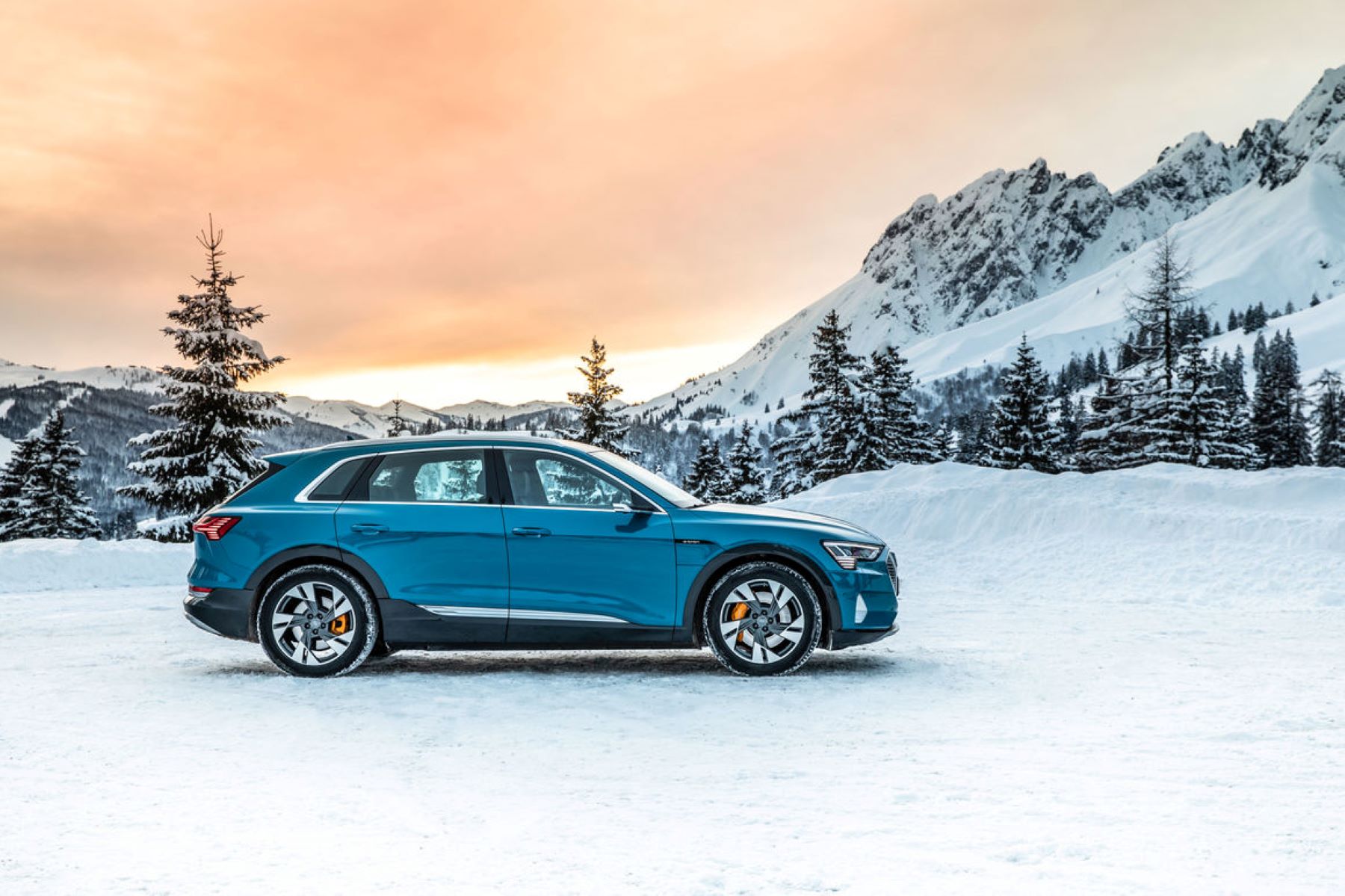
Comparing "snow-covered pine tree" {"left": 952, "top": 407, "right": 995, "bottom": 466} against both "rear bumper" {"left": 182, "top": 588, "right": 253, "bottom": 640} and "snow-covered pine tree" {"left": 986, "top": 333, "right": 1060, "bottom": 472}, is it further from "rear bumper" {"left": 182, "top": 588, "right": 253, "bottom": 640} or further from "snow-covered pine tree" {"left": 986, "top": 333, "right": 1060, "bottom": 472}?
"rear bumper" {"left": 182, "top": 588, "right": 253, "bottom": 640}

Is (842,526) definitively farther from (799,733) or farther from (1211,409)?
(1211,409)

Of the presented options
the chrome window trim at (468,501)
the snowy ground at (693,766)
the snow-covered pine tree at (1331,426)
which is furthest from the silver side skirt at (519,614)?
the snow-covered pine tree at (1331,426)

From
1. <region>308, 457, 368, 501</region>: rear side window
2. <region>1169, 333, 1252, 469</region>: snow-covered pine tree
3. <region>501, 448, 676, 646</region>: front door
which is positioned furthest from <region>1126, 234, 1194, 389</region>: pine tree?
<region>308, 457, 368, 501</region>: rear side window

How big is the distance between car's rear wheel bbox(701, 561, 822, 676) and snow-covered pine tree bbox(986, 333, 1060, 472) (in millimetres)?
40040

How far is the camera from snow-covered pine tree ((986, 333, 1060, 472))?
45.1 meters

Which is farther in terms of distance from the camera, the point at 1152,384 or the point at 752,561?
the point at 1152,384

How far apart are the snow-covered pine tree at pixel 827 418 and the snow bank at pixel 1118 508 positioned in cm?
2320

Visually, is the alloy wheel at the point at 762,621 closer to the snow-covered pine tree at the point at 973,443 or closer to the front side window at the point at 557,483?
the front side window at the point at 557,483

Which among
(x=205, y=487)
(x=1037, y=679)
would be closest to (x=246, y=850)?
(x=1037, y=679)

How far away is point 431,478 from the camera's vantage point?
7461 mm

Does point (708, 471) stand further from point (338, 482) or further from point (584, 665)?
point (338, 482)

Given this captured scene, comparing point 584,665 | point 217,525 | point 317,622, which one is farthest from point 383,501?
point 584,665

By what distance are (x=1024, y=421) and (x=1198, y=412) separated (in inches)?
331

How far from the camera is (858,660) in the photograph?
799cm
